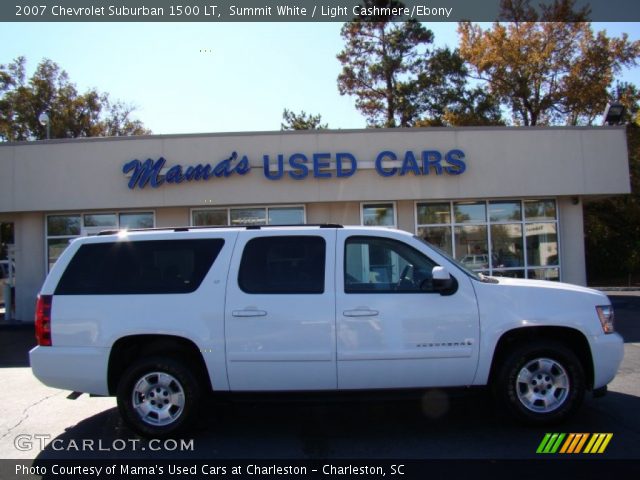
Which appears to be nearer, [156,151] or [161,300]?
[161,300]

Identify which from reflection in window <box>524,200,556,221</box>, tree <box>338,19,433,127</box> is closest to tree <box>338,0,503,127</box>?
tree <box>338,19,433,127</box>

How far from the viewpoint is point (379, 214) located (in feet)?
50.7

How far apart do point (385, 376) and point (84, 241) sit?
10.7 ft

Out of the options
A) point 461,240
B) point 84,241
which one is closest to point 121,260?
point 84,241

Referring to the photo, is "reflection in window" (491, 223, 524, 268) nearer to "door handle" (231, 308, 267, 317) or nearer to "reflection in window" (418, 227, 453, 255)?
"reflection in window" (418, 227, 453, 255)

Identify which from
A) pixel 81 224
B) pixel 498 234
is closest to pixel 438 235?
pixel 498 234

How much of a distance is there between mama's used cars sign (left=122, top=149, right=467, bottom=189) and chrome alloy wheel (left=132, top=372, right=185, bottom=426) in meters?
9.76

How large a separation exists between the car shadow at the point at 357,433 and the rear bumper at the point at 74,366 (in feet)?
1.98

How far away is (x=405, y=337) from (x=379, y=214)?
1042 cm

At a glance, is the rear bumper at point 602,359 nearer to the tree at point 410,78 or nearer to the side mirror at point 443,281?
the side mirror at point 443,281

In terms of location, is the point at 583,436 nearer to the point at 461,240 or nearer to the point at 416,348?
the point at 416,348

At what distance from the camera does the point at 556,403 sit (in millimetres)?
5309

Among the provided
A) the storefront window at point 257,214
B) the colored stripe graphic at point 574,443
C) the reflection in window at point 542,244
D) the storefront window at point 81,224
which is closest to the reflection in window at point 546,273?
the reflection in window at point 542,244

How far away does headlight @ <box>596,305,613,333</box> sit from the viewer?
17.6ft
